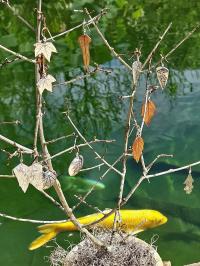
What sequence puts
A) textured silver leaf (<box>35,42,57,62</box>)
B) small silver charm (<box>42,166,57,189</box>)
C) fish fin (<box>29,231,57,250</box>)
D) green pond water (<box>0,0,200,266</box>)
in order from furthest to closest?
green pond water (<box>0,0,200,266</box>) → fish fin (<box>29,231,57,250</box>) → small silver charm (<box>42,166,57,189</box>) → textured silver leaf (<box>35,42,57,62</box>)

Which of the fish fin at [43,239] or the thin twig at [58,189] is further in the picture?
the fish fin at [43,239]

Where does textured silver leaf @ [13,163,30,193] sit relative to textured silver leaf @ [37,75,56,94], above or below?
below

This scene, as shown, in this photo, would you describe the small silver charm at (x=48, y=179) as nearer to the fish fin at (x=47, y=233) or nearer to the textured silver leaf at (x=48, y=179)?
the textured silver leaf at (x=48, y=179)

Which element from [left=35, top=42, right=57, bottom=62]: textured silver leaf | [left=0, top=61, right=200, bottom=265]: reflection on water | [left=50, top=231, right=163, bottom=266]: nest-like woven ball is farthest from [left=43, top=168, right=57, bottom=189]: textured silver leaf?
[left=0, top=61, right=200, bottom=265]: reflection on water

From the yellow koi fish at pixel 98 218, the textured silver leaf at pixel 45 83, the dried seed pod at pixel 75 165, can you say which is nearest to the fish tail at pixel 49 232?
Answer: the yellow koi fish at pixel 98 218

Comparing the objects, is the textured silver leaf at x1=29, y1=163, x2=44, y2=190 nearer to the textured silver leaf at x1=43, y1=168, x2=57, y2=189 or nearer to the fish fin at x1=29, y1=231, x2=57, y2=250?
the textured silver leaf at x1=43, y1=168, x2=57, y2=189

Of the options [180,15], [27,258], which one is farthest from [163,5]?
[27,258]

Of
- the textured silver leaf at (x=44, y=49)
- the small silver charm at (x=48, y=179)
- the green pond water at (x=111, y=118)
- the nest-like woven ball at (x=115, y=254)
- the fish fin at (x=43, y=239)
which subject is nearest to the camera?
the textured silver leaf at (x=44, y=49)

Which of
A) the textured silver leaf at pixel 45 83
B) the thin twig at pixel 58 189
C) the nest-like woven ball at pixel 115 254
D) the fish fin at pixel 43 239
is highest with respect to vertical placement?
the textured silver leaf at pixel 45 83
